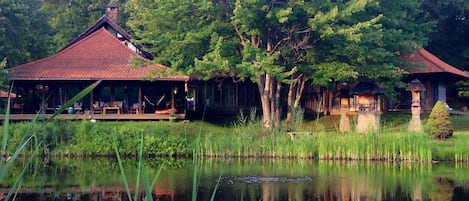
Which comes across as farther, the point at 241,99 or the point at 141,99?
the point at 241,99

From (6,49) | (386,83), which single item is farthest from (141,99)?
(386,83)

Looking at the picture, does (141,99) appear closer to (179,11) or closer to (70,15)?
(179,11)

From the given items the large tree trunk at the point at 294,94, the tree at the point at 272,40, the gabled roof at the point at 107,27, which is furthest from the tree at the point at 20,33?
the large tree trunk at the point at 294,94

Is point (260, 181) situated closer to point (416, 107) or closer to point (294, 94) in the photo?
point (416, 107)

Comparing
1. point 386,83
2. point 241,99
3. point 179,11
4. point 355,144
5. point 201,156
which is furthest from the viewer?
point 241,99

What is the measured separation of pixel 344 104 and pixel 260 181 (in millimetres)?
11907

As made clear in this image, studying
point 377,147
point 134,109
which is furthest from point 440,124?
point 134,109

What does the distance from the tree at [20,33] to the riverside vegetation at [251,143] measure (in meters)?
7.16

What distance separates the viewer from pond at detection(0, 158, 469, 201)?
41.0ft

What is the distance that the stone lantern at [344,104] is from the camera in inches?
929

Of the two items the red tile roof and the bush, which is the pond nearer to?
the bush

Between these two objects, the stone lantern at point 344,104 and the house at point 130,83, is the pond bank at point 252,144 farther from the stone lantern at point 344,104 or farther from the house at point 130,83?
the stone lantern at point 344,104

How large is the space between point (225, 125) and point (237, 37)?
436 cm

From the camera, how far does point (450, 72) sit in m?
26.7
